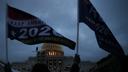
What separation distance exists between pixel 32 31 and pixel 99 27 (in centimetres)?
193

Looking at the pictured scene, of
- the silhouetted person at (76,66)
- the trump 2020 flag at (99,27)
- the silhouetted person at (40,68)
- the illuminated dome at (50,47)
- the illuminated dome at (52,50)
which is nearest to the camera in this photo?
the silhouetted person at (40,68)

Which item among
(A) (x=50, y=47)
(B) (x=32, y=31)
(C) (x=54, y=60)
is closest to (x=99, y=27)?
(B) (x=32, y=31)

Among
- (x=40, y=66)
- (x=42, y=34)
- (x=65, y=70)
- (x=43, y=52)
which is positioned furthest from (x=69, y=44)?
(x=65, y=70)

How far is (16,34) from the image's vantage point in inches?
580

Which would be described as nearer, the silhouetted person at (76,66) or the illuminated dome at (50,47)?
the silhouetted person at (76,66)

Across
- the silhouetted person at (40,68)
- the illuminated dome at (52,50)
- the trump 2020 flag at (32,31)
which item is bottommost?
the silhouetted person at (40,68)

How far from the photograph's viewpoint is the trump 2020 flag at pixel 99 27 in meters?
13.5

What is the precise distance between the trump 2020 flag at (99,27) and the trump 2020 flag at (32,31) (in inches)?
31.0

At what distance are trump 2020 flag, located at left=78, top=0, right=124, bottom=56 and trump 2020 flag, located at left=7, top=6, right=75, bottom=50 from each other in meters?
0.79

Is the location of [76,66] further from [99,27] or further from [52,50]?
[52,50]

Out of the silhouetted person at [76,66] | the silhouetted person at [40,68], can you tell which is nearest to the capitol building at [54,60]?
the silhouetted person at [76,66]

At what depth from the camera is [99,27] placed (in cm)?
1390

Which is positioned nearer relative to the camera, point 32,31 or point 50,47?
point 32,31

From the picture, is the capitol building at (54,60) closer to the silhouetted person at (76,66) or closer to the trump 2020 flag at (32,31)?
the trump 2020 flag at (32,31)
